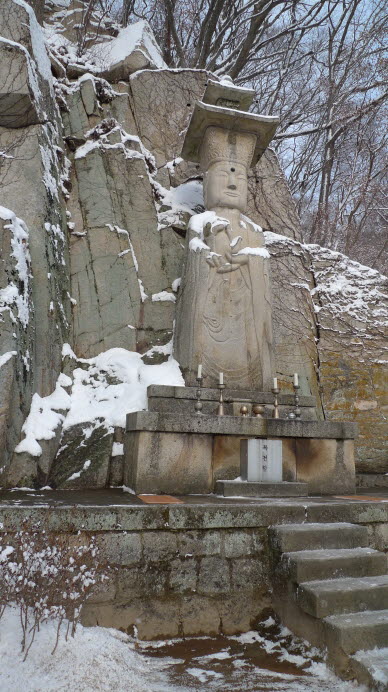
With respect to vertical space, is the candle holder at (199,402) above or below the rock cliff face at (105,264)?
below

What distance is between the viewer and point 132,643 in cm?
307

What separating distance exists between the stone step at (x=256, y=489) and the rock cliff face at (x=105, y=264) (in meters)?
1.54

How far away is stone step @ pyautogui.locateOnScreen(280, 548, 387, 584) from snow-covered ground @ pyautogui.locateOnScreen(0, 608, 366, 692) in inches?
15.7

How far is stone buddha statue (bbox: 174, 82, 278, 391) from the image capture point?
5992mm

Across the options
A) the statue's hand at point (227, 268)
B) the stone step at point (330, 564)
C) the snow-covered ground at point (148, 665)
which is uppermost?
the statue's hand at point (227, 268)

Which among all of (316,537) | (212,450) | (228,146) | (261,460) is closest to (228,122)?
(228,146)

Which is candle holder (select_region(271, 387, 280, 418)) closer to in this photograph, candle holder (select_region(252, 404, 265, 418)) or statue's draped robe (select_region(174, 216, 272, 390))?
candle holder (select_region(252, 404, 265, 418))

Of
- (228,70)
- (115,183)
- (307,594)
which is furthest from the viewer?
(228,70)

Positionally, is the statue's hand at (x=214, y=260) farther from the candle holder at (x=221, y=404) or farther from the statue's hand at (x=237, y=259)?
the candle holder at (x=221, y=404)

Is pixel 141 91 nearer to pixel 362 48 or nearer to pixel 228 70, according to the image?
pixel 228 70

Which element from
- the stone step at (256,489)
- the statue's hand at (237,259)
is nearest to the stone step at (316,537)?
the stone step at (256,489)

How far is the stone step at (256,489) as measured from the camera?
15.1ft

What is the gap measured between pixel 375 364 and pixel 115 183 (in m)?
5.09

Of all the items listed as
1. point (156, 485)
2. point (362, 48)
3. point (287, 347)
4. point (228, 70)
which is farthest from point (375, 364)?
point (362, 48)
